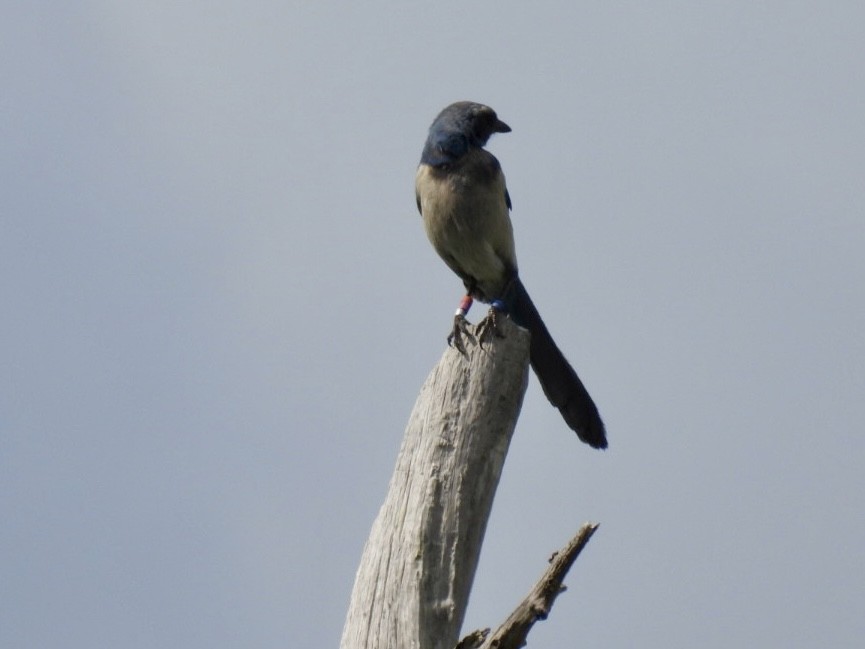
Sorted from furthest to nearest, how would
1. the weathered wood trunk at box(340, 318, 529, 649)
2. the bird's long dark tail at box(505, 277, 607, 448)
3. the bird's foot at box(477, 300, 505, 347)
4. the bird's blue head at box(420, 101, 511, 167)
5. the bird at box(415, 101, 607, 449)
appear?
1. the bird's blue head at box(420, 101, 511, 167)
2. the bird at box(415, 101, 607, 449)
3. the bird's long dark tail at box(505, 277, 607, 448)
4. the bird's foot at box(477, 300, 505, 347)
5. the weathered wood trunk at box(340, 318, 529, 649)

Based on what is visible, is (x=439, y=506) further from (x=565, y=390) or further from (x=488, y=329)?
(x=565, y=390)

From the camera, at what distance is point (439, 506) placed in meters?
4.21

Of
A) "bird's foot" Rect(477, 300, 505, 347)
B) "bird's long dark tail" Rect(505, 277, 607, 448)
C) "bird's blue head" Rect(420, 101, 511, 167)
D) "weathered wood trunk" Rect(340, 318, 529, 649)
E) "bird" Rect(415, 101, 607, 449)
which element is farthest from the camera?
"bird's blue head" Rect(420, 101, 511, 167)

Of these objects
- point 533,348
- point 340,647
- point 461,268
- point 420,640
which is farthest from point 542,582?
point 461,268

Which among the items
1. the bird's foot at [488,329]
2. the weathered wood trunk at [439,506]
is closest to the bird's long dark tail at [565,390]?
the bird's foot at [488,329]

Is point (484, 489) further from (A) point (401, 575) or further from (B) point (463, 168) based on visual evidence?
(B) point (463, 168)

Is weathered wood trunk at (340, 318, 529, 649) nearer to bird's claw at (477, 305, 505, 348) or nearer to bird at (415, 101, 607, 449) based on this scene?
bird's claw at (477, 305, 505, 348)

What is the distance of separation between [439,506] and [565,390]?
2.18 meters

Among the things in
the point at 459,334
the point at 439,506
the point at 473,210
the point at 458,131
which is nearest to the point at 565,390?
the point at 473,210

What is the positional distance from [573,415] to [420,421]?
73.3 inches

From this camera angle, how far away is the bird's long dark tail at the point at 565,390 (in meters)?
6.03

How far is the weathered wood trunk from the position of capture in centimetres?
405

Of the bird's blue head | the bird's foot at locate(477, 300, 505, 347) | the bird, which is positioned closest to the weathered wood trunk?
the bird's foot at locate(477, 300, 505, 347)

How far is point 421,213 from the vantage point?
7523 millimetres
